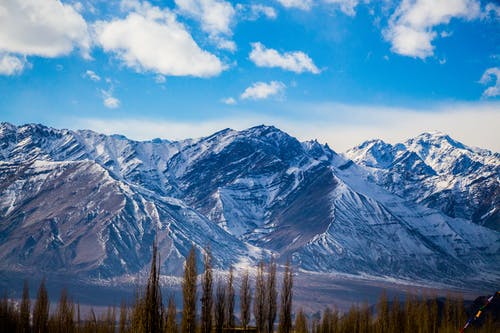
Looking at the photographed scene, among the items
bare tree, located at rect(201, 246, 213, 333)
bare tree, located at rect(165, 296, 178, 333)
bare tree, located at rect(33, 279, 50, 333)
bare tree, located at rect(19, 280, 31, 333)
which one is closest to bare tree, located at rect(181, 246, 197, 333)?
bare tree, located at rect(201, 246, 213, 333)

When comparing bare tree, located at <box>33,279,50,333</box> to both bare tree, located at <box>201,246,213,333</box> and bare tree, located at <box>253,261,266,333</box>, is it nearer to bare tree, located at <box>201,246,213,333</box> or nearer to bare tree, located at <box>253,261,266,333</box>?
bare tree, located at <box>253,261,266,333</box>

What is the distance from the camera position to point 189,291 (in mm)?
48688

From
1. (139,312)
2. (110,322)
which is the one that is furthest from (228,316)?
(139,312)

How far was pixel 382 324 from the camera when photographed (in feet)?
267

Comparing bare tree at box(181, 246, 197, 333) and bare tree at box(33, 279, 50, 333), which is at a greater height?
bare tree at box(181, 246, 197, 333)

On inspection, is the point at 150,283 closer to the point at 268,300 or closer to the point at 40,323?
the point at 268,300

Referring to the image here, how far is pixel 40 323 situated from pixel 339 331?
40.2m

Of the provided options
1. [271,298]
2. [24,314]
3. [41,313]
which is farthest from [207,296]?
[24,314]

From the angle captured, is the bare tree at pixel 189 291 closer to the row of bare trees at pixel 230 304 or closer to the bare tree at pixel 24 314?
the row of bare trees at pixel 230 304

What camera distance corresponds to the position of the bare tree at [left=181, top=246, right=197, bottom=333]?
4753 cm

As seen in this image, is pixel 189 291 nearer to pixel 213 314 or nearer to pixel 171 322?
pixel 171 322

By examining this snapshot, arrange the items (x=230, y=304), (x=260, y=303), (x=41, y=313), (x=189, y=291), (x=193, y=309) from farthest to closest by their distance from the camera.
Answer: (x=41, y=313) < (x=260, y=303) < (x=230, y=304) < (x=193, y=309) < (x=189, y=291)

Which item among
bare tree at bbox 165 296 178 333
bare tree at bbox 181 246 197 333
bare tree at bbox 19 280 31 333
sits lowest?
bare tree at bbox 19 280 31 333

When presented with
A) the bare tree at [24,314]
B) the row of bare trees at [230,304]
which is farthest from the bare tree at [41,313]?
the row of bare trees at [230,304]
